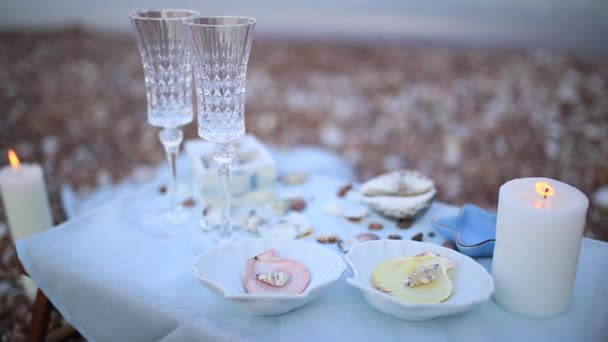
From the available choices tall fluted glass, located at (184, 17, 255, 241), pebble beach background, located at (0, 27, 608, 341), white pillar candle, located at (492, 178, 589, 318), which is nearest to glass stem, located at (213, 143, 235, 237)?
tall fluted glass, located at (184, 17, 255, 241)

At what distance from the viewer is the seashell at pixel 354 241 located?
3.33 ft

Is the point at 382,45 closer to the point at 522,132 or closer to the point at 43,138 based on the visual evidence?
the point at 522,132

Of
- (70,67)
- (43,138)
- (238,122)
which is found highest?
(238,122)

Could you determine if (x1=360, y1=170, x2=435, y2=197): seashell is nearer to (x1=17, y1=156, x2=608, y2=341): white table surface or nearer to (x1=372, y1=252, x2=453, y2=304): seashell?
(x1=17, y1=156, x2=608, y2=341): white table surface

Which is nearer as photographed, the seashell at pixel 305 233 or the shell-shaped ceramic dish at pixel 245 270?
the shell-shaped ceramic dish at pixel 245 270

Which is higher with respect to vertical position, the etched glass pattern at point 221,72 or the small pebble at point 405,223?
the etched glass pattern at point 221,72

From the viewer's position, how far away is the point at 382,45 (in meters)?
4.39

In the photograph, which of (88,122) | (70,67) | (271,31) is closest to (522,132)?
(271,31)

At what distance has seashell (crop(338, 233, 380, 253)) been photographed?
3.33ft

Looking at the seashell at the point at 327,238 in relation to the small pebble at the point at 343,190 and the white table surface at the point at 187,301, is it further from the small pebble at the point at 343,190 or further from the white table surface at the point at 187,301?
the small pebble at the point at 343,190

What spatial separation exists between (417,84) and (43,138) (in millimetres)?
2624

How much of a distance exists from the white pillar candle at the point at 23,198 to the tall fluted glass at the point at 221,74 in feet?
2.20

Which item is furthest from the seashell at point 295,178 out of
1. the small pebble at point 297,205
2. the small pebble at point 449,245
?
the small pebble at point 449,245

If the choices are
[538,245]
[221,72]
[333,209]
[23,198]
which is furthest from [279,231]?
[23,198]
